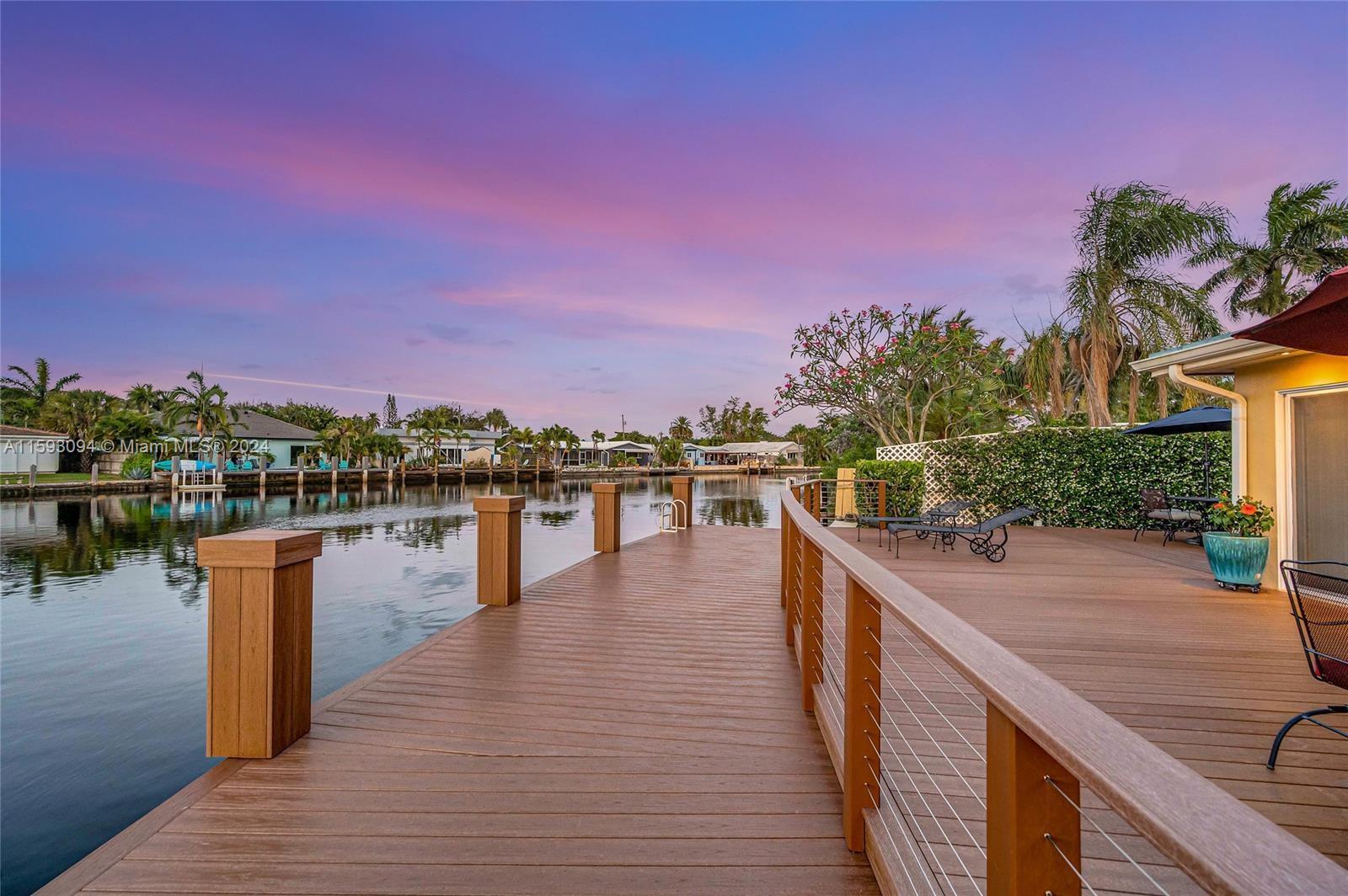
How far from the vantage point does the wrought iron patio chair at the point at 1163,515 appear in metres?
8.91

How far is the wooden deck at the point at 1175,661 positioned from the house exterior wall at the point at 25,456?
47.2 metres

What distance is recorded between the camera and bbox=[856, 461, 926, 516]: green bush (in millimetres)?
12406

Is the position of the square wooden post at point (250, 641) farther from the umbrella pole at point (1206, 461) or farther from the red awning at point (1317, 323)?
the umbrella pole at point (1206, 461)

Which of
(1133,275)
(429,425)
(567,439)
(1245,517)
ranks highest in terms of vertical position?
(1133,275)

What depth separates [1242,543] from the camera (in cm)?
577

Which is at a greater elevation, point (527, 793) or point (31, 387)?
point (31, 387)

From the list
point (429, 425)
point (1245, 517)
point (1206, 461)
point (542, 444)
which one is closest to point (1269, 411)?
point (1245, 517)

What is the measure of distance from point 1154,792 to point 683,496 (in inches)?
417

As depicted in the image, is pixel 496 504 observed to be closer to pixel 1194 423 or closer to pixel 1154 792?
pixel 1154 792

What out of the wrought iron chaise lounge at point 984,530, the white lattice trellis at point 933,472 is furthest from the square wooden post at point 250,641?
the white lattice trellis at point 933,472

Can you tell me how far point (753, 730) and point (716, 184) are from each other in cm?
1411

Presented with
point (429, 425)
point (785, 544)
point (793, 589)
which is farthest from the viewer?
point (429, 425)

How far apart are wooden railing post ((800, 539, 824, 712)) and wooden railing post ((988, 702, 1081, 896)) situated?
2290 millimetres

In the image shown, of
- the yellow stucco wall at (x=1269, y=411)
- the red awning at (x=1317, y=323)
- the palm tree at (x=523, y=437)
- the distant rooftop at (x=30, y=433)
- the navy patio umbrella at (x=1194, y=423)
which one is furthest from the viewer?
the palm tree at (x=523, y=437)
